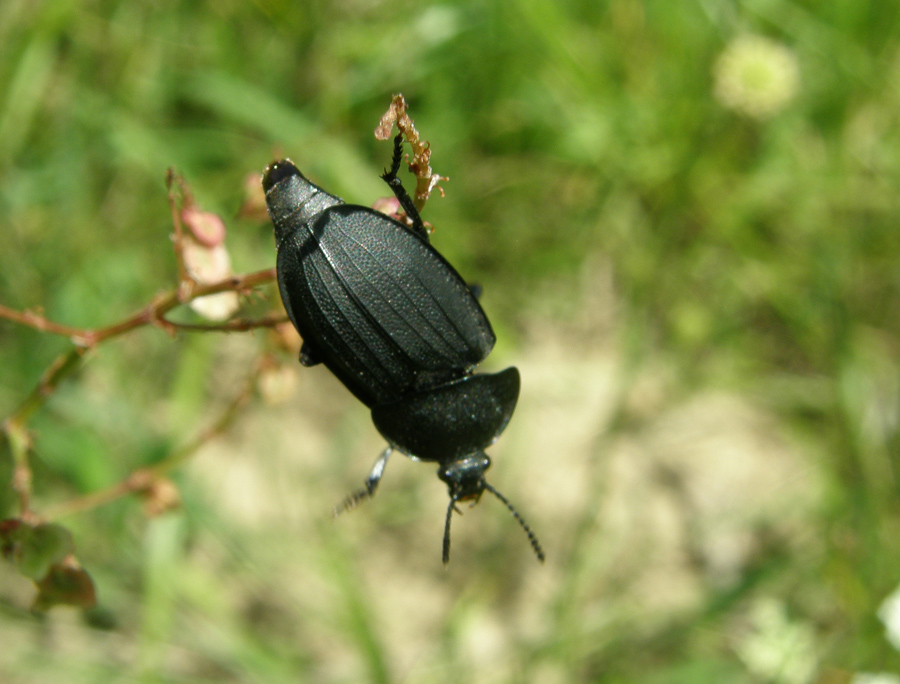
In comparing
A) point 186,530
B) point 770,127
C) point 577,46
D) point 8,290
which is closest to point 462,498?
point 186,530

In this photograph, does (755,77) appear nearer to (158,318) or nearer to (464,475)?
(464,475)

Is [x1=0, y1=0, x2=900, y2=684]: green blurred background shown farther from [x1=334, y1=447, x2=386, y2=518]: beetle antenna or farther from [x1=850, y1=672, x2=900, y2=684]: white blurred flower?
[x1=334, y1=447, x2=386, y2=518]: beetle antenna

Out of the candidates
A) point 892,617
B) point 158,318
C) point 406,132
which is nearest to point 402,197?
point 406,132

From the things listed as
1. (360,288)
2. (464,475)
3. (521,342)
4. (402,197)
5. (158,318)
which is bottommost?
(464,475)

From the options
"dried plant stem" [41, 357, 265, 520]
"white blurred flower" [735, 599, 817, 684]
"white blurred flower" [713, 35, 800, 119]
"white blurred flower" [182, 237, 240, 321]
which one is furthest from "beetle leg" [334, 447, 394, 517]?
"white blurred flower" [713, 35, 800, 119]

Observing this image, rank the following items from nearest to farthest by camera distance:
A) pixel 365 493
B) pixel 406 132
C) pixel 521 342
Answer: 1. pixel 406 132
2. pixel 365 493
3. pixel 521 342

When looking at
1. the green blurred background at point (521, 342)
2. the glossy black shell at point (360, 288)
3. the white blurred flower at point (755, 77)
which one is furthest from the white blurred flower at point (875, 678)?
the white blurred flower at point (755, 77)

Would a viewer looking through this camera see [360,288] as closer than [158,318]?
No
